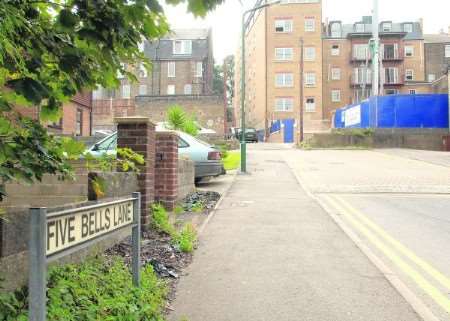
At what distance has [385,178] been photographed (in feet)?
56.8

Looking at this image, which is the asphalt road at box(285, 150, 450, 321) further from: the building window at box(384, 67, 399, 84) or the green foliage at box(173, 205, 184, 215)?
the building window at box(384, 67, 399, 84)

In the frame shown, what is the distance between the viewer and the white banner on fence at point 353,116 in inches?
1533

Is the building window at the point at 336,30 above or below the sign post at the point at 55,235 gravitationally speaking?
above

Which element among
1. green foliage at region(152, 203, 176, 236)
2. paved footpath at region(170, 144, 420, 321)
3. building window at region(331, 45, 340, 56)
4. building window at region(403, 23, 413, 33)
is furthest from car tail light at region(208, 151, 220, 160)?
building window at region(403, 23, 413, 33)

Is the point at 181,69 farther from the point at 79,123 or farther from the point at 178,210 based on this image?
the point at 178,210

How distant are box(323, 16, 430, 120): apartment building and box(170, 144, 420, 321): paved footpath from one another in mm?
58331

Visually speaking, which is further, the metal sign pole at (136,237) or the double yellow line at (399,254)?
the double yellow line at (399,254)

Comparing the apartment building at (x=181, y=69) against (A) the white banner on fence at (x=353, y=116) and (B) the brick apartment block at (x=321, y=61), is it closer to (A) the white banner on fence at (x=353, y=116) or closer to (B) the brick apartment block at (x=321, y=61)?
(B) the brick apartment block at (x=321, y=61)

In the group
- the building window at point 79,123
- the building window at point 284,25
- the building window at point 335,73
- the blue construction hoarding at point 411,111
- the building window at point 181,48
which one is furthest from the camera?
the building window at point 335,73

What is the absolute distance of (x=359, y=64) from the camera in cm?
6619

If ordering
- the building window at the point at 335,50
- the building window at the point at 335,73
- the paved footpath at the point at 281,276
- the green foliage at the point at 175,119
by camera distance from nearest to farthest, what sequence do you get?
the paved footpath at the point at 281,276 < the green foliage at the point at 175,119 < the building window at the point at 335,73 < the building window at the point at 335,50

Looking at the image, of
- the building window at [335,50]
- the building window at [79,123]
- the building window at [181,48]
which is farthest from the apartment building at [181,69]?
the building window at [79,123]

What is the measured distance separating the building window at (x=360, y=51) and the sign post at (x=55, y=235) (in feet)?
219

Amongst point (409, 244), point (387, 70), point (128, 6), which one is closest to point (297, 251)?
point (409, 244)
